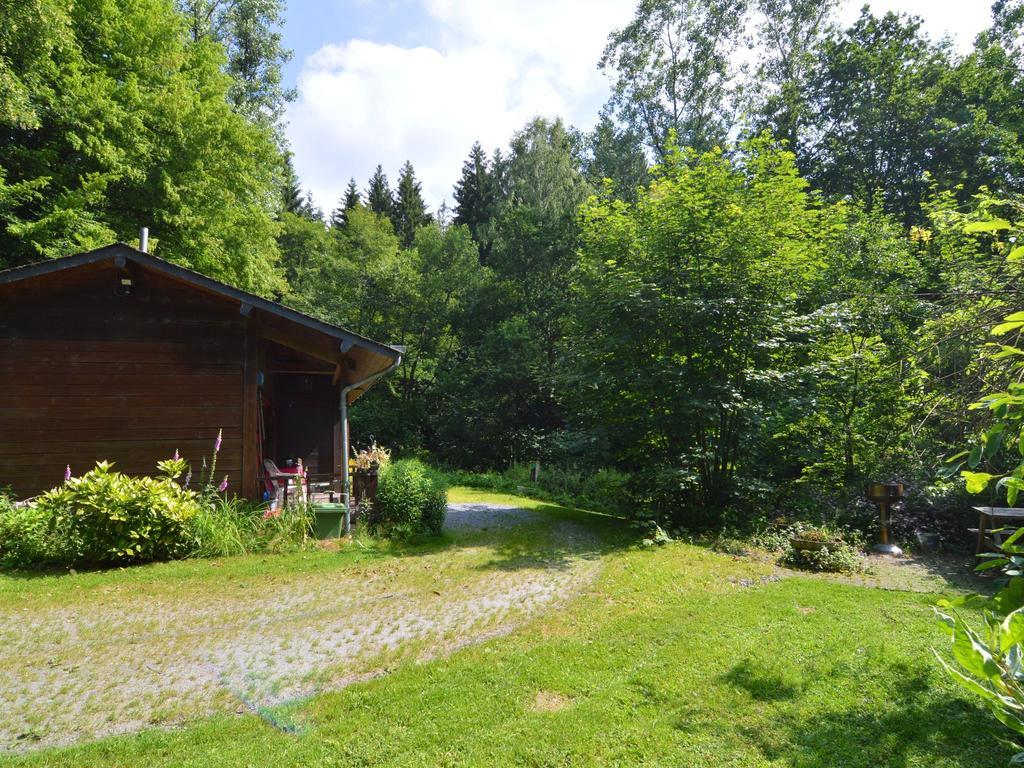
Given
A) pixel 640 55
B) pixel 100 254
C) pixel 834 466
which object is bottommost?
pixel 834 466

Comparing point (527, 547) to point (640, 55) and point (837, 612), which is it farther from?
point (640, 55)

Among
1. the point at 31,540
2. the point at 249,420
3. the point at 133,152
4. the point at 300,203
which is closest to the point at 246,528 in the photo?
the point at 249,420

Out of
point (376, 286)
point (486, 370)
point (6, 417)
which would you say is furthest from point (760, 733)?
point (376, 286)

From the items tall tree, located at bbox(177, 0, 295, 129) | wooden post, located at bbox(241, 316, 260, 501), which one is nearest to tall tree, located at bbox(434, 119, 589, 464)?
tall tree, located at bbox(177, 0, 295, 129)

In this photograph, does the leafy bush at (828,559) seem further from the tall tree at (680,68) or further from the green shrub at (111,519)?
the tall tree at (680,68)

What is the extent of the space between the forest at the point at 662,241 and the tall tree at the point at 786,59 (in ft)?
0.38

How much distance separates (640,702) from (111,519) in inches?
260

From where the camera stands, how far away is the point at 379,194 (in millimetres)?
38969

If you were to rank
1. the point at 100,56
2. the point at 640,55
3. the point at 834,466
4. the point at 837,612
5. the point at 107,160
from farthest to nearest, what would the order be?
the point at 640,55 < the point at 100,56 < the point at 107,160 < the point at 834,466 < the point at 837,612

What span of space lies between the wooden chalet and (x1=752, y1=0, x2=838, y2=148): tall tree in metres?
23.7

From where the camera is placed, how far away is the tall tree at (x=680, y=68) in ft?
77.1

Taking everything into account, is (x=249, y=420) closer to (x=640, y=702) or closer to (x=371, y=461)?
(x=371, y=461)

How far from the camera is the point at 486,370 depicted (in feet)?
72.8

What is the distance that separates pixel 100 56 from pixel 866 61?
89.1 feet
